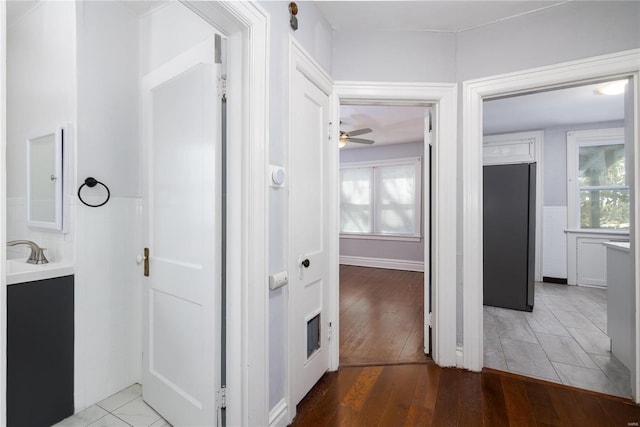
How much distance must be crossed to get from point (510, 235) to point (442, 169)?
1.90m

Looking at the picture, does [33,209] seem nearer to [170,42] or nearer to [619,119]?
[170,42]

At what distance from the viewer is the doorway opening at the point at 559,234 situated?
7.93 feet

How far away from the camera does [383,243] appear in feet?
20.2

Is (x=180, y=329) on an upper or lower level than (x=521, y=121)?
lower

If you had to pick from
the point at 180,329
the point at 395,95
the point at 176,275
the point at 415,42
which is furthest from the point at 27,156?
the point at 415,42

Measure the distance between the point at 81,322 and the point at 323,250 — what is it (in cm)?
154

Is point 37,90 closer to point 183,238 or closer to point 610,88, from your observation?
point 183,238

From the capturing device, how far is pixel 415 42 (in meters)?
2.26

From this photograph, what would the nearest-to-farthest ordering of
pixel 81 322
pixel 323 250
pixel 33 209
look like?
1. pixel 81 322
2. pixel 33 209
3. pixel 323 250

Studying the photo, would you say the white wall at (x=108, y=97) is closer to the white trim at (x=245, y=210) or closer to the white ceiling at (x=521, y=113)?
the white trim at (x=245, y=210)

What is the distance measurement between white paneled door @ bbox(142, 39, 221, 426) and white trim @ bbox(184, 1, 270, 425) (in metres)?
0.07

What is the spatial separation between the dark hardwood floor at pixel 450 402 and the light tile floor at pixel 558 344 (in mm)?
169

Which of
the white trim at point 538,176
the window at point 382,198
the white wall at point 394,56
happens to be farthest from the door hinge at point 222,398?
the white trim at point 538,176

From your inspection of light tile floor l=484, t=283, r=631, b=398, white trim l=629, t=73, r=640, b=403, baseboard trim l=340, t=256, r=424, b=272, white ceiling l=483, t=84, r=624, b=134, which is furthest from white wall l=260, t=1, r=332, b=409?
Result: baseboard trim l=340, t=256, r=424, b=272
